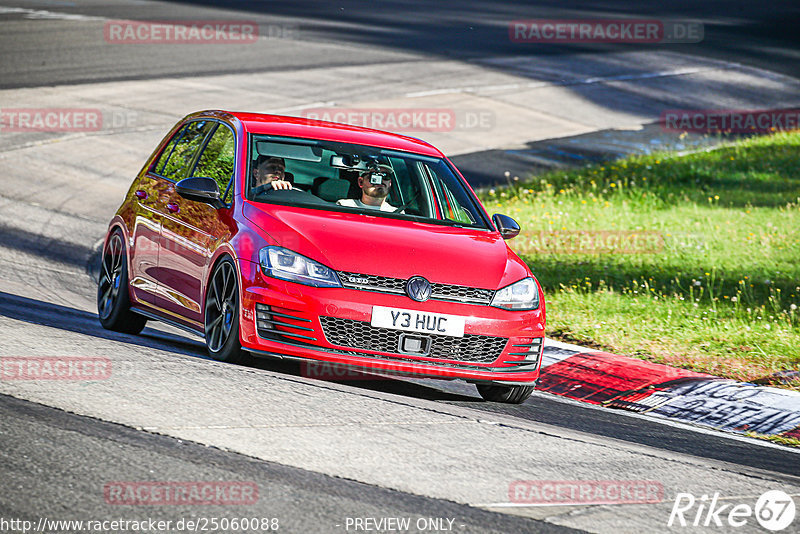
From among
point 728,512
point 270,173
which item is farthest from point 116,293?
point 728,512

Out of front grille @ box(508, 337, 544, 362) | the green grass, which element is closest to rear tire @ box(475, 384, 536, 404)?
front grille @ box(508, 337, 544, 362)

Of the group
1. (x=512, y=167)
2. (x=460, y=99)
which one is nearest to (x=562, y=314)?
(x=512, y=167)

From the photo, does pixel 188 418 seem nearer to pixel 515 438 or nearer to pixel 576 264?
pixel 515 438

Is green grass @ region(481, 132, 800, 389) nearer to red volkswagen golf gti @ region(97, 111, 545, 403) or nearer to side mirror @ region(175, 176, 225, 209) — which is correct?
red volkswagen golf gti @ region(97, 111, 545, 403)

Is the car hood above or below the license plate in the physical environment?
above

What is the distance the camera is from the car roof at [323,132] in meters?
8.43

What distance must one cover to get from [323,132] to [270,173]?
2.15 feet

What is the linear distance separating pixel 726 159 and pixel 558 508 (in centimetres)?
1672

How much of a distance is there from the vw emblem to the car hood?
4cm

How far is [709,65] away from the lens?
33344 mm

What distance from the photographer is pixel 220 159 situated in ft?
27.6

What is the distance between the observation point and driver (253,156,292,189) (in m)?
8.05

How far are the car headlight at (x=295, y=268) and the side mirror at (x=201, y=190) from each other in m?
0.83

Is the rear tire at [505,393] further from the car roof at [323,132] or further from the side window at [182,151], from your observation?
the side window at [182,151]
